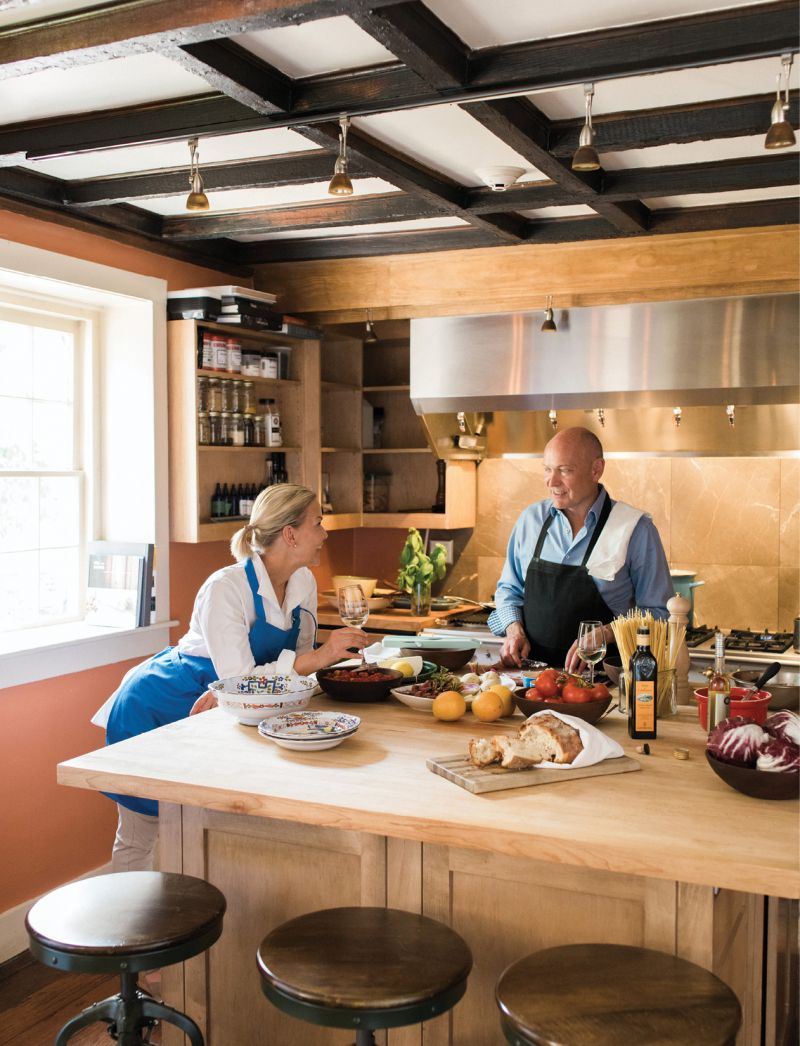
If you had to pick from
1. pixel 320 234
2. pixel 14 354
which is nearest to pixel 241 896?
pixel 14 354

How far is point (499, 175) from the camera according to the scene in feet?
12.0

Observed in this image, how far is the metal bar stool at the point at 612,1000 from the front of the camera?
5.44ft

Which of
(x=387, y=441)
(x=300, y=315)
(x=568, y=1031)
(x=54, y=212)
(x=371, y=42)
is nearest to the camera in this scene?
(x=568, y=1031)

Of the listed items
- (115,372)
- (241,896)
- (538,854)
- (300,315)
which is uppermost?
(300,315)

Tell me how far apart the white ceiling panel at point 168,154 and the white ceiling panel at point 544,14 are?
3.09 ft

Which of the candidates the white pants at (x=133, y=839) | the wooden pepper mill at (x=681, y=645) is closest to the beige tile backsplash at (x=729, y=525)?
the wooden pepper mill at (x=681, y=645)

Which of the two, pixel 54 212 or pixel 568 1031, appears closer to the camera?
pixel 568 1031

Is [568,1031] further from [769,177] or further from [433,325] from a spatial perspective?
[433,325]

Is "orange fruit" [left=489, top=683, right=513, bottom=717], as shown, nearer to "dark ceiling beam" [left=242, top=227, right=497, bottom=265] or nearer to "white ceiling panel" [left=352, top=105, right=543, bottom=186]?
"white ceiling panel" [left=352, top=105, right=543, bottom=186]

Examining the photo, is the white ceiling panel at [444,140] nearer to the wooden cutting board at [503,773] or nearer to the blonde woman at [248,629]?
the blonde woman at [248,629]

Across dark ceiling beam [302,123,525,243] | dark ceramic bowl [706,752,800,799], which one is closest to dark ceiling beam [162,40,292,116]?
dark ceiling beam [302,123,525,243]

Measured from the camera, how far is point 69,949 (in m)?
1.98

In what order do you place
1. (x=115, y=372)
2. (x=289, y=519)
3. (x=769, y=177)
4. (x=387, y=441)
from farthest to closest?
1. (x=387, y=441)
2. (x=115, y=372)
3. (x=769, y=177)
4. (x=289, y=519)

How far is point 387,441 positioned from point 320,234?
159 centimetres
